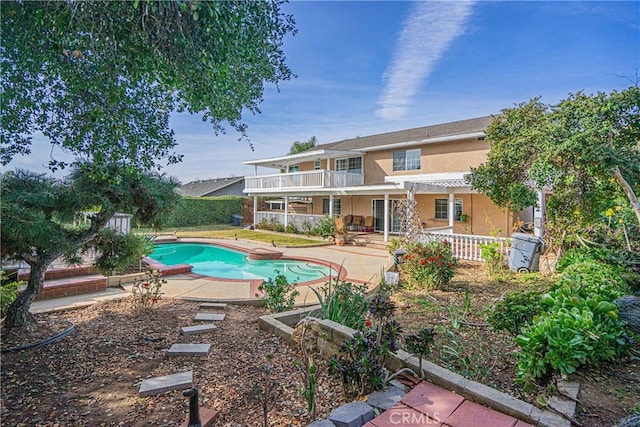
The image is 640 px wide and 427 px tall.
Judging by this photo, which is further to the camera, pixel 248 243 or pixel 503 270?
pixel 248 243

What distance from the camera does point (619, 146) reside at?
5.46 m

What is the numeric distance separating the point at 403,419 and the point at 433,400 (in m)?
0.41

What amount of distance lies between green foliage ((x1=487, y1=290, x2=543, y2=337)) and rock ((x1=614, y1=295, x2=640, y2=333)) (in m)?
0.97

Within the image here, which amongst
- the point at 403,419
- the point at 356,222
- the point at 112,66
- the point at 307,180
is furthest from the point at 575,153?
the point at 356,222

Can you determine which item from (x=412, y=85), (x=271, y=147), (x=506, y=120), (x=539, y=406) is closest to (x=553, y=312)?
(x=539, y=406)

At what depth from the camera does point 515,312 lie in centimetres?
410

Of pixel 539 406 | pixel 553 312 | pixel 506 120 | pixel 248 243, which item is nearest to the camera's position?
pixel 539 406

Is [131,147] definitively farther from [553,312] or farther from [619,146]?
[619,146]

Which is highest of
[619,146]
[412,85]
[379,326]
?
[412,85]

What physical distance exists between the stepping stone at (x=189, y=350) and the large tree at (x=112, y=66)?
89.6 inches

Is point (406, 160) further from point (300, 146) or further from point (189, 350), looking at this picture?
point (300, 146)

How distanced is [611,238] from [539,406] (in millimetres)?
8438

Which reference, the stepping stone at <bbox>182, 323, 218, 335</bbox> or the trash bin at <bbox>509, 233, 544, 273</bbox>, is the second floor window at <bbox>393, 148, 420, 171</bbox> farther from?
the stepping stone at <bbox>182, 323, 218, 335</bbox>

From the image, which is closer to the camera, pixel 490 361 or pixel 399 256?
pixel 490 361
